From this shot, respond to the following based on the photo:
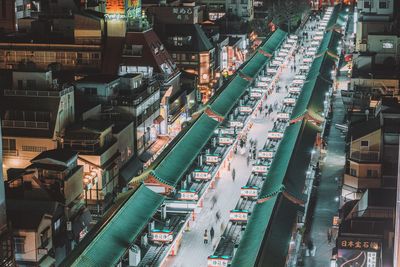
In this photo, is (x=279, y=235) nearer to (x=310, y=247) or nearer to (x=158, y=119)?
(x=310, y=247)

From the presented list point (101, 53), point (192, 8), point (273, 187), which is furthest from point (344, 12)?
point (273, 187)

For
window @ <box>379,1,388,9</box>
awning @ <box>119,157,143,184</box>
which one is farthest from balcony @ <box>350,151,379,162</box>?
window @ <box>379,1,388,9</box>

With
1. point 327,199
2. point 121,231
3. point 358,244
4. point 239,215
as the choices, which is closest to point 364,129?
point 327,199

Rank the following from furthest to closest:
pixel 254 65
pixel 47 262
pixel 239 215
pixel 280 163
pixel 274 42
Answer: pixel 274 42 < pixel 254 65 < pixel 280 163 < pixel 239 215 < pixel 47 262

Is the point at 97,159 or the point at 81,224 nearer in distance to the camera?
the point at 81,224

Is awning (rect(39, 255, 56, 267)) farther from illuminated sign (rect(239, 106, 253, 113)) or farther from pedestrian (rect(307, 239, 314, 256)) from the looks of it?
illuminated sign (rect(239, 106, 253, 113))

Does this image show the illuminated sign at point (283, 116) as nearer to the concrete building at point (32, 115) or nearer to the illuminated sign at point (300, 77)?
the illuminated sign at point (300, 77)

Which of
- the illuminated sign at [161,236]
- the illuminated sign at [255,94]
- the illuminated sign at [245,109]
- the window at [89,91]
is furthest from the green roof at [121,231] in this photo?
the illuminated sign at [255,94]

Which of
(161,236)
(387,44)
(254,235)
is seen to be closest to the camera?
(254,235)
